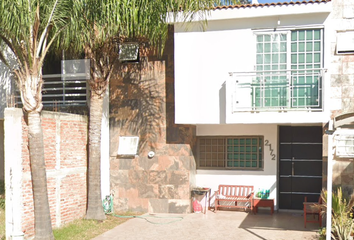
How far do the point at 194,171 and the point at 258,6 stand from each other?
5.56 m

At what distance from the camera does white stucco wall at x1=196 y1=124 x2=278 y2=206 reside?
13.3 m

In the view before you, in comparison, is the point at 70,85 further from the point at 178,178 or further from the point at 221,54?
the point at 221,54

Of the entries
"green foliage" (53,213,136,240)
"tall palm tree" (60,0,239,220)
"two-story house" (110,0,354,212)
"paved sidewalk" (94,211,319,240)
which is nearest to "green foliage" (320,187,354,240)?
"paved sidewalk" (94,211,319,240)

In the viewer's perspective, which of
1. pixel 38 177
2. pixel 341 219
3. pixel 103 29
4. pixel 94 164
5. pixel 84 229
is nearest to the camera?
pixel 38 177

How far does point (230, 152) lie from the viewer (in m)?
13.7

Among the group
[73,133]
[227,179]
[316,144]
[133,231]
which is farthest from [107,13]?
[316,144]

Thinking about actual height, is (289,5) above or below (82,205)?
above

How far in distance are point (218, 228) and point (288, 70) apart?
178 inches

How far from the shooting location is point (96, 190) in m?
11.8

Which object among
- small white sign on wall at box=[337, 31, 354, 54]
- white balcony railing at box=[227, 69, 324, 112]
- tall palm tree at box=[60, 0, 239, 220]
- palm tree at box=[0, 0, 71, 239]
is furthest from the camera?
small white sign on wall at box=[337, 31, 354, 54]

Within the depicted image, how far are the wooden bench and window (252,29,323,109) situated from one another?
133 inches

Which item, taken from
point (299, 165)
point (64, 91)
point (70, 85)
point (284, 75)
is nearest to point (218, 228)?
point (299, 165)

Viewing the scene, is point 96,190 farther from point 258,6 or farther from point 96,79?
point 258,6

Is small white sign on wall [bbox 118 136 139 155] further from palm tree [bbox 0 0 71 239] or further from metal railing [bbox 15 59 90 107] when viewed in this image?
palm tree [bbox 0 0 71 239]
